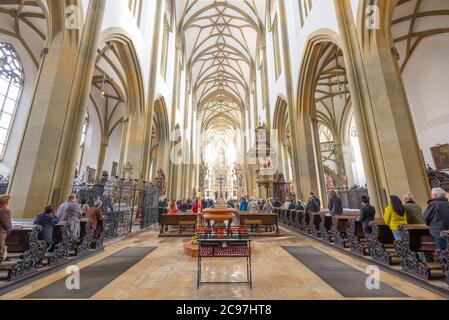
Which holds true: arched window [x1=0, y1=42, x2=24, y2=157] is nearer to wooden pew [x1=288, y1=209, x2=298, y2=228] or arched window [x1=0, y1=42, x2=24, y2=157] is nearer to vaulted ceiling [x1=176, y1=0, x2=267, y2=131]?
vaulted ceiling [x1=176, y1=0, x2=267, y2=131]

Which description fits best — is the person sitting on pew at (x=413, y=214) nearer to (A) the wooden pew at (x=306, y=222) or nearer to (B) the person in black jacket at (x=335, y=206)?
(B) the person in black jacket at (x=335, y=206)

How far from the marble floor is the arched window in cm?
1221

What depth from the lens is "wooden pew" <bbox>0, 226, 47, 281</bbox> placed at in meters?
2.86

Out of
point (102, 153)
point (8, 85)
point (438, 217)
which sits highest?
point (8, 85)

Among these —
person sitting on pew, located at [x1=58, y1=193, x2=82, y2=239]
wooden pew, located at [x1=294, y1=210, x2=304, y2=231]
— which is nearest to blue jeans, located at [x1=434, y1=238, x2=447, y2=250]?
wooden pew, located at [x1=294, y1=210, x2=304, y2=231]

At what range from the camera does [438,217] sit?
265 centimetres

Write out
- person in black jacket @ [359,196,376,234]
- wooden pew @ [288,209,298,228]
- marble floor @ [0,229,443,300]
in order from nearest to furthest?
1. marble floor @ [0,229,443,300]
2. person in black jacket @ [359,196,376,234]
3. wooden pew @ [288,209,298,228]

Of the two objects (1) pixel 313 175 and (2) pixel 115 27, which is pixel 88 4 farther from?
(1) pixel 313 175

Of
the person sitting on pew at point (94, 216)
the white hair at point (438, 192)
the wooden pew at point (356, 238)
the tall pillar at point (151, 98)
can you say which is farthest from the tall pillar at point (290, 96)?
the person sitting on pew at point (94, 216)

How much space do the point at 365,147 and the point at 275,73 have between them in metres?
11.4

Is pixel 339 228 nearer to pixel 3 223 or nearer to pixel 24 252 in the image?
pixel 24 252

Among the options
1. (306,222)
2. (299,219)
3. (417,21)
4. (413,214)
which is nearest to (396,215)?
(413,214)

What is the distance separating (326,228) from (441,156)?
8.91 metres
